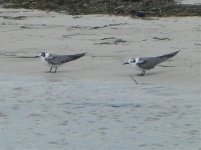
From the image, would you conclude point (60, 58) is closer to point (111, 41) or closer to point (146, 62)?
point (146, 62)

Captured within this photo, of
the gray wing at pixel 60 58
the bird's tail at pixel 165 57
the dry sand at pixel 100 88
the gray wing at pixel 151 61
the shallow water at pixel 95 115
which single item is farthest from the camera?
the gray wing at pixel 60 58

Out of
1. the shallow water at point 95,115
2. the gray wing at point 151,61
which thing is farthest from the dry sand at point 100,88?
the gray wing at point 151,61

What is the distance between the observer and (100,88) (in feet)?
24.2

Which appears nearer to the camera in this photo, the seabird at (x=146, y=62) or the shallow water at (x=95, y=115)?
the shallow water at (x=95, y=115)

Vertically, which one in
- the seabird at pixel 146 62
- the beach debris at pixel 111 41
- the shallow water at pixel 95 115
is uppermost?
A: the seabird at pixel 146 62

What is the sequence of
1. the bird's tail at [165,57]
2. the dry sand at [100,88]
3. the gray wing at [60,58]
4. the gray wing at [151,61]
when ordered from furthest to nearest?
the gray wing at [60,58], the bird's tail at [165,57], the gray wing at [151,61], the dry sand at [100,88]

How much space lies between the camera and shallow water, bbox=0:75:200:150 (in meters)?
5.34

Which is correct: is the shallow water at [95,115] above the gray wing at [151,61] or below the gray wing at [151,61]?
below

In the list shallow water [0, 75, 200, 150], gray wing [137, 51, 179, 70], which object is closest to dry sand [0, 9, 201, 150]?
shallow water [0, 75, 200, 150]

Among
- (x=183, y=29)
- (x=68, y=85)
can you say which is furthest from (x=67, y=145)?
(x=183, y=29)

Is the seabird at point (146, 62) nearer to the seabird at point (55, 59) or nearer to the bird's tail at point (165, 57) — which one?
the bird's tail at point (165, 57)

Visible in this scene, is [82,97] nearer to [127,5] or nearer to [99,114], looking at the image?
[99,114]

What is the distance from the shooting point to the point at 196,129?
18.4 feet

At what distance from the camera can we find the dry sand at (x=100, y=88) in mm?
5500
